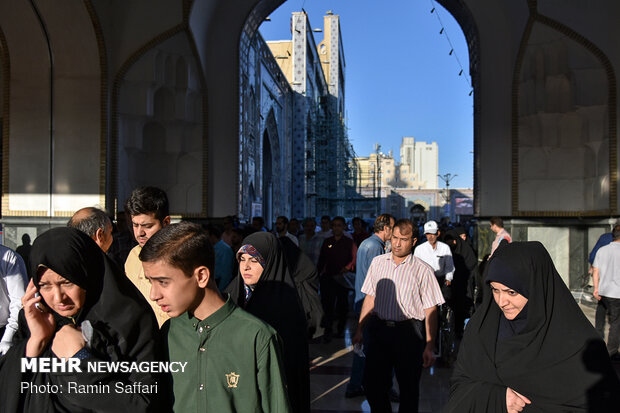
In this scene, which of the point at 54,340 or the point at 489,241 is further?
the point at 489,241

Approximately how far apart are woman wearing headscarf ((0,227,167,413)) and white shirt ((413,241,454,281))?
4.42 m

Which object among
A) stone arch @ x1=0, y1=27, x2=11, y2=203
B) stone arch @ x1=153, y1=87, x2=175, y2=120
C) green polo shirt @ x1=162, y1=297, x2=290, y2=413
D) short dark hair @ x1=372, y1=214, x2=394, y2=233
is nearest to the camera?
green polo shirt @ x1=162, y1=297, x2=290, y2=413

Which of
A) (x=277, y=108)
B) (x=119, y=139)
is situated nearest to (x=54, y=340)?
(x=119, y=139)

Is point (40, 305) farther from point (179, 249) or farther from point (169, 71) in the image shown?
point (169, 71)

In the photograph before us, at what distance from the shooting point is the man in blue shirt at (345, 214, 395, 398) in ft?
14.0

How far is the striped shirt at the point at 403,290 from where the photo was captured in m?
3.27

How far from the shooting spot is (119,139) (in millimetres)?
8688

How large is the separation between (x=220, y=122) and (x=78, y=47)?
8.29ft

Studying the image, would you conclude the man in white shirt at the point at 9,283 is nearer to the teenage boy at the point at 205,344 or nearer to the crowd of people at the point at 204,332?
the crowd of people at the point at 204,332

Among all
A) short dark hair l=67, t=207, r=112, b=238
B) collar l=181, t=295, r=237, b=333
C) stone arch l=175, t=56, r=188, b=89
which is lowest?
collar l=181, t=295, r=237, b=333

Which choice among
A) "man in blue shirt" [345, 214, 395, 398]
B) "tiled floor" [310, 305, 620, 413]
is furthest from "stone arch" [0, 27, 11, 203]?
"man in blue shirt" [345, 214, 395, 398]

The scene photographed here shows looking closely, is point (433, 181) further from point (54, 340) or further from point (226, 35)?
point (54, 340)

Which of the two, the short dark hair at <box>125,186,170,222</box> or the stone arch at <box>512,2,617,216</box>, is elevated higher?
the stone arch at <box>512,2,617,216</box>

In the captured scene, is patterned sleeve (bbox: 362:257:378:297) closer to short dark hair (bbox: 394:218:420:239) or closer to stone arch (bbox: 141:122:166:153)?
short dark hair (bbox: 394:218:420:239)
